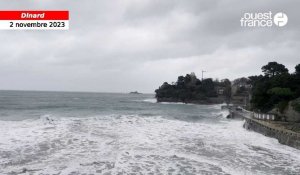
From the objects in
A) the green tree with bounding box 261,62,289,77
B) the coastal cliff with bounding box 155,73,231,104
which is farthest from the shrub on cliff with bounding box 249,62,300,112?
the coastal cliff with bounding box 155,73,231,104

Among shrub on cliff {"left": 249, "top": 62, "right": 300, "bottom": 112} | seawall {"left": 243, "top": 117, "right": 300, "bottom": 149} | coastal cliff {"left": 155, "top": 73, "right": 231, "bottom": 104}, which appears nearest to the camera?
seawall {"left": 243, "top": 117, "right": 300, "bottom": 149}

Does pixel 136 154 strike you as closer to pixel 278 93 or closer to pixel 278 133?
pixel 278 133

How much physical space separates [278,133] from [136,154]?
13.0 meters

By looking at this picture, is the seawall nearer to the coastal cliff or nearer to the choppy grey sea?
the choppy grey sea

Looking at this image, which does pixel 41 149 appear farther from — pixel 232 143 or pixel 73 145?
pixel 232 143

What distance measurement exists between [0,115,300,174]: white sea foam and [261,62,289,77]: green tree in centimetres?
3960

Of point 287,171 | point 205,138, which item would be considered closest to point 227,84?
point 205,138

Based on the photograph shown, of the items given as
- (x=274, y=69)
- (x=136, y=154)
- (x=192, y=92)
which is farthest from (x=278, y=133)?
(x=192, y=92)

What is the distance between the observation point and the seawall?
64.0ft

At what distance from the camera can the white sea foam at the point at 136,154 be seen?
12477mm

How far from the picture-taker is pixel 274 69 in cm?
5791

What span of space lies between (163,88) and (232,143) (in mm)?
97001

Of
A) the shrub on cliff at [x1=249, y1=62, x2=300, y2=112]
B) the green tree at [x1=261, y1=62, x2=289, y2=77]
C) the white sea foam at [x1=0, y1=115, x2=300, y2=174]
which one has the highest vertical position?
the green tree at [x1=261, y1=62, x2=289, y2=77]

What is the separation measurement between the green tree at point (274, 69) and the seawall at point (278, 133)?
3175 cm
